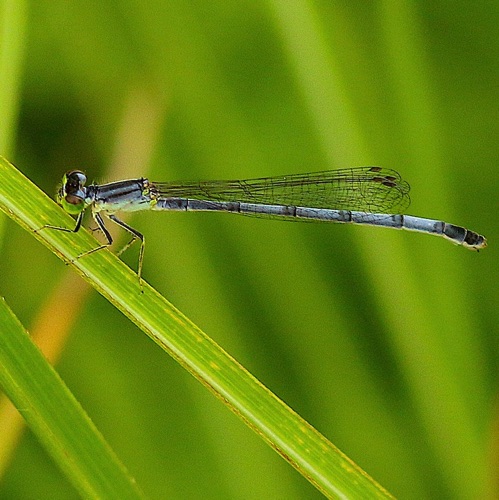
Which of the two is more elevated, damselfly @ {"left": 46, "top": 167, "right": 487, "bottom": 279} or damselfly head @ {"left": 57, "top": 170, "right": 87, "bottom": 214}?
damselfly @ {"left": 46, "top": 167, "right": 487, "bottom": 279}

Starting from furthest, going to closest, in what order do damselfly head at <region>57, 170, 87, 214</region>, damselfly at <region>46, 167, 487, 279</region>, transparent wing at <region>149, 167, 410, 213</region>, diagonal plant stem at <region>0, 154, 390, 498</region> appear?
transparent wing at <region>149, 167, 410, 213</region>
damselfly at <region>46, 167, 487, 279</region>
damselfly head at <region>57, 170, 87, 214</region>
diagonal plant stem at <region>0, 154, 390, 498</region>

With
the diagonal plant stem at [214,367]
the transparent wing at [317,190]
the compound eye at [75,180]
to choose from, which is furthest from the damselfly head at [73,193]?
the diagonal plant stem at [214,367]

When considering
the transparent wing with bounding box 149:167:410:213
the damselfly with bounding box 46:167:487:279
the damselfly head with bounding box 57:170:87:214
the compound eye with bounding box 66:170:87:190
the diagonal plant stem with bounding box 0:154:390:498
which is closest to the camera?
the diagonal plant stem with bounding box 0:154:390:498

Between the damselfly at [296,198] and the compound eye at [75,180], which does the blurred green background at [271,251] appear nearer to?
the damselfly at [296,198]

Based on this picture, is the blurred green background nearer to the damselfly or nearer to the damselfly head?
the damselfly

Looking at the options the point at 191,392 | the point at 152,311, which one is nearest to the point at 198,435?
the point at 191,392

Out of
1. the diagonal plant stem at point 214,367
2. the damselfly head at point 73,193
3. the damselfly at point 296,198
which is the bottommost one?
the diagonal plant stem at point 214,367

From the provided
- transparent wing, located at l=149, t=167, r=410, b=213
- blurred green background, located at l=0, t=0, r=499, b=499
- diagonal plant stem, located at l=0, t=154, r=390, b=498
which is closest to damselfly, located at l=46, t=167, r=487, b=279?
transparent wing, located at l=149, t=167, r=410, b=213
